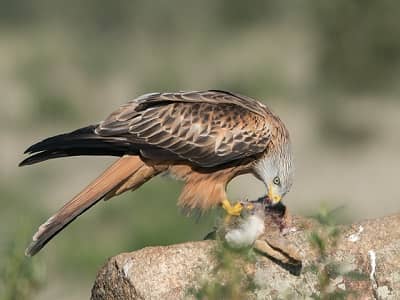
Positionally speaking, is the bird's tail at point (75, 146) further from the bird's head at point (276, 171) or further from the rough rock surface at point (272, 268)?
the rough rock surface at point (272, 268)

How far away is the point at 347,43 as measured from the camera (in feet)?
81.7

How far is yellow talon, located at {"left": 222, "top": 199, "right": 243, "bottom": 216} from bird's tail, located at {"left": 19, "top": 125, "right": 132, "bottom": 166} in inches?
31.1

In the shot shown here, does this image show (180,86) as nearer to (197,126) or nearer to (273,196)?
(197,126)

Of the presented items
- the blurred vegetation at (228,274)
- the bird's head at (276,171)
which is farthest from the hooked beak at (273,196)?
the blurred vegetation at (228,274)

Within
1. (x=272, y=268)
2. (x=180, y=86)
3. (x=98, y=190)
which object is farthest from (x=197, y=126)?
(x=180, y=86)

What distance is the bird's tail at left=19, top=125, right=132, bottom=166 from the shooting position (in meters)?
8.73

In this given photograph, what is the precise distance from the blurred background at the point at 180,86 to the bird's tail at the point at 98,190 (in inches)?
180

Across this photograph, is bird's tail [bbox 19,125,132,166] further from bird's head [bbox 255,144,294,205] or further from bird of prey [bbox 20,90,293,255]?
bird's head [bbox 255,144,294,205]

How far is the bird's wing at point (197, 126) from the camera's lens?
9344 mm

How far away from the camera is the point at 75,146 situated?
8.83 metres

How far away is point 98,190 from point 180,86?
15011mm

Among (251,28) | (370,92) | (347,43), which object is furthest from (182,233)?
(251,28)

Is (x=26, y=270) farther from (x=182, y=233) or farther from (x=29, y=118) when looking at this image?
(x=29, y=118)


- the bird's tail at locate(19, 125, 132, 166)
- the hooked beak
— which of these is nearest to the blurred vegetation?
the hooked beak
